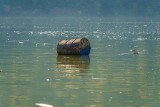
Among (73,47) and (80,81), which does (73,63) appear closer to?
(73,47)

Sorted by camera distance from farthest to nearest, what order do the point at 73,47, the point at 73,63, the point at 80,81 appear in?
the point at 73,47 → the point at 73,63 → the point at 80,81

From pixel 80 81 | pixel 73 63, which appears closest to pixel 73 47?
pixel 73 63

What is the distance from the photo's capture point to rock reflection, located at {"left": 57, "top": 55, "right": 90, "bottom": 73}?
44.3 m

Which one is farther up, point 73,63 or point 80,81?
point 73,63

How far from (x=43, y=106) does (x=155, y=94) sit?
5.87 metres

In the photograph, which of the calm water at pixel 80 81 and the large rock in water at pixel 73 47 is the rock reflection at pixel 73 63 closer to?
the calm water at pixel 80 81

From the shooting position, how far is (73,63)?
160 ft

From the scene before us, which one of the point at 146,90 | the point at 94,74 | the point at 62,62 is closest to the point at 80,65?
the point at 62,62

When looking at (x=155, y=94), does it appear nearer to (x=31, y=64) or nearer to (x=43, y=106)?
(x=43, y=106)

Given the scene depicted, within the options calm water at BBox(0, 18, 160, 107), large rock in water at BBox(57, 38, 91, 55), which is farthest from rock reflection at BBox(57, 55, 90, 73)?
large rock in water at BBox(57, 38, 91, 55)

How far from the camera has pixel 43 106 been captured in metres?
28.8

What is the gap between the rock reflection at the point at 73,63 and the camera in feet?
145

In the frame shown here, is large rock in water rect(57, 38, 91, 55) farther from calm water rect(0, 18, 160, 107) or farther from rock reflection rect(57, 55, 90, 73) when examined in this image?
calm water rect(0, 18, 160, 107)

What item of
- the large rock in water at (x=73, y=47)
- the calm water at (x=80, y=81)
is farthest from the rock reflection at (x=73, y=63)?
the large rock in water at (x=73, y=47)
